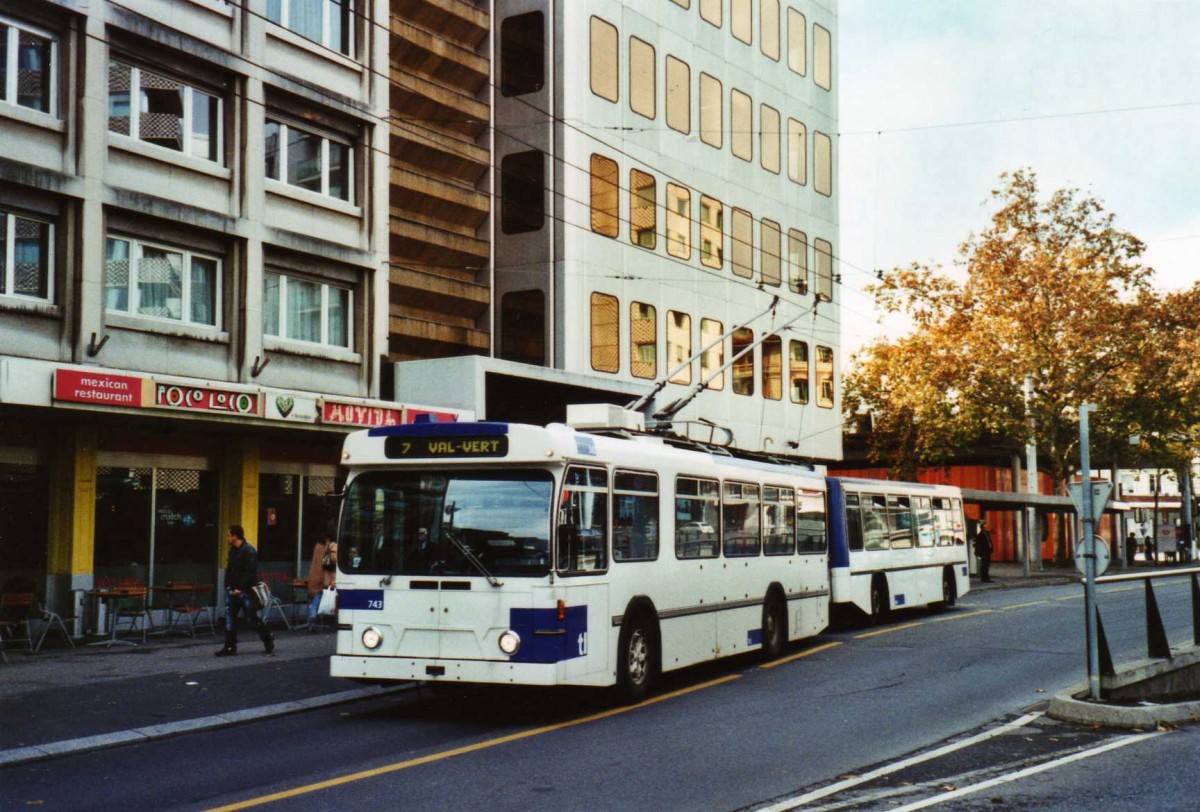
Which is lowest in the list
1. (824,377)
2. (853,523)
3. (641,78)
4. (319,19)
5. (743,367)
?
(853,523)

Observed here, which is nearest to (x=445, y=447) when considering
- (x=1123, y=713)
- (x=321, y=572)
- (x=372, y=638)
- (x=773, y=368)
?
(x=372, y=638)

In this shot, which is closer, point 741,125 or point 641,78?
point 641,78

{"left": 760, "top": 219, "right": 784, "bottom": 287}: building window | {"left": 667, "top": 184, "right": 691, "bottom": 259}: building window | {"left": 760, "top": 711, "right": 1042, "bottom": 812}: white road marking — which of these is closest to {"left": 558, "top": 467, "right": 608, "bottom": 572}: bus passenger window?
{"left": 760, "top": 711, "right": 1042, "bottom": 812}: white road marking

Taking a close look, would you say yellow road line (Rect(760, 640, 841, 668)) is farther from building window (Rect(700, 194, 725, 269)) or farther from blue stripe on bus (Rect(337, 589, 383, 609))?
building window (Rect(700, 194, 725, 269))

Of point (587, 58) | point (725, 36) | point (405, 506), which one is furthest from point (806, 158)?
point (405, 506)

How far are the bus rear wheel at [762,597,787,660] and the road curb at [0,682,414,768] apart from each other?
17.6ft

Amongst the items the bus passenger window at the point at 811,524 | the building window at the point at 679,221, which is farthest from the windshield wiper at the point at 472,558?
the building window at the point at 679,221

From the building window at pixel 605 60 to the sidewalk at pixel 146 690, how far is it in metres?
17.1

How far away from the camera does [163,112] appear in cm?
2095

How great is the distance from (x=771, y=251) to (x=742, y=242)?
6.08 ft

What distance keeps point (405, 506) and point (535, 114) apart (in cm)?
2002

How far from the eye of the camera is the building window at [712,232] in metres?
35.6

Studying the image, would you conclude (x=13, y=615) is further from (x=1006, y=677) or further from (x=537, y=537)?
(x=1006, y=677)

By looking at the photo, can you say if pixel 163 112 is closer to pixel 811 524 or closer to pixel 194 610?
pixel 194 610
